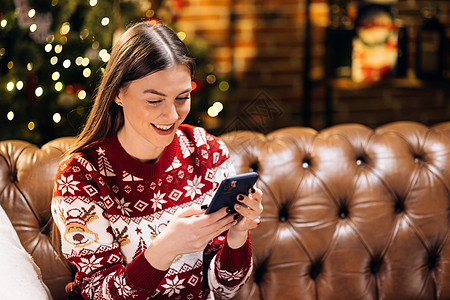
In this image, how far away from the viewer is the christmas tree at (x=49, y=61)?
81.4 inches

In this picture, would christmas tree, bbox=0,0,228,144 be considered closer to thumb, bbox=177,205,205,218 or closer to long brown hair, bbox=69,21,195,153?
long brown hair, bbox=69,21,195,153

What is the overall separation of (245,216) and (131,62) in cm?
45

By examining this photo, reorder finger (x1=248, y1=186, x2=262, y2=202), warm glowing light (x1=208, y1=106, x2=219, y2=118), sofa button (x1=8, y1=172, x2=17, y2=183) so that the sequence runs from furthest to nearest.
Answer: warm glowing light (x1=208, y1=106, x2=219, y2=118)
sofa button (x1=8, y1=172, x2=17, y2=183)
finger (x1=248, y1=186, x2=262, y2=202)

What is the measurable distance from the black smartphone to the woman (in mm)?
17

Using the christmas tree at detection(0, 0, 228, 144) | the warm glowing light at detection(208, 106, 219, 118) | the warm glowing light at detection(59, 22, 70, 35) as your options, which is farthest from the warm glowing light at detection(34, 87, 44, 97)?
the warm glowing light at detection(208, 106, 219, 118)

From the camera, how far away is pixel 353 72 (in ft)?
9.40

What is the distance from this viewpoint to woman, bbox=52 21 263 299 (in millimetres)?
1196

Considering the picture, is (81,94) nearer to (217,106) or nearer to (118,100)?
(217,106)

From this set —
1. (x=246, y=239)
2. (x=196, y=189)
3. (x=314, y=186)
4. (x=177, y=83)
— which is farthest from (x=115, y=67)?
(x=314, y=186)

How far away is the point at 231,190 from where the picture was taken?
1.12 meters

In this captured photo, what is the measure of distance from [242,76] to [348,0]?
79 centimetres

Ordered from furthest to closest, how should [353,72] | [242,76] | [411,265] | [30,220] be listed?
1. [242,76]
2. [353,72]
3. [411,265]
4. [30,220]

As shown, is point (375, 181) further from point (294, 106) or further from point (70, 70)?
point (294, 106)

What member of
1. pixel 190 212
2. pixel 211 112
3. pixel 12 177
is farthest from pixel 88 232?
pixel 211 112
